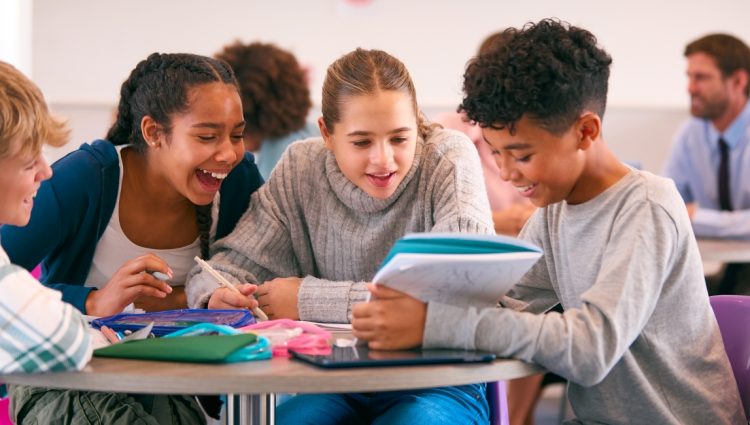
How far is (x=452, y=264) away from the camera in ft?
4.75

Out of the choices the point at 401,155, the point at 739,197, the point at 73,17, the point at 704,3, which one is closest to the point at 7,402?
the point at 401,155

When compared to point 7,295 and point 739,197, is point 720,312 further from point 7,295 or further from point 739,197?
point 739,197

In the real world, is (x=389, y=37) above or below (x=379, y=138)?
above

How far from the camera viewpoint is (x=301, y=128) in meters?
4.06

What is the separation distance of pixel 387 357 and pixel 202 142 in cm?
94

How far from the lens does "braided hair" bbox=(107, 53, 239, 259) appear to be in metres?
2.22

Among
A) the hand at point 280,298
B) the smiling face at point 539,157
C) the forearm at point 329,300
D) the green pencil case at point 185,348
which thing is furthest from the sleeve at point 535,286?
the green pencil case at point 185,348

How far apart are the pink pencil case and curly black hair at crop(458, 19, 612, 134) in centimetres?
46

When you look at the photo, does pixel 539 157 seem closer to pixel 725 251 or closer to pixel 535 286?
pixel 535 286

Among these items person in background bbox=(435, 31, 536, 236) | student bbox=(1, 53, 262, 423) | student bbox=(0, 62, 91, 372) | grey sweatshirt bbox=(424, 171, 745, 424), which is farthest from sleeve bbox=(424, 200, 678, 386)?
person in background bbox=(435, 31, 536, 236)

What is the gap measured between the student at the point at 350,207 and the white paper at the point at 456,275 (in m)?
0.40

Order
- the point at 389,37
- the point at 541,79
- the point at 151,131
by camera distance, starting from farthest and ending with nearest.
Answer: the point at 389,37 → the point at 151,131 → the point at 541,79

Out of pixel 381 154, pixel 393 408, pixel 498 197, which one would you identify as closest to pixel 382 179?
pixel 381 154

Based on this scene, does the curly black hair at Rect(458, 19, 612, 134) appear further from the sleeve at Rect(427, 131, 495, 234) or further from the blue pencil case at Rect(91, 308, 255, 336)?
the blue pencil case at Rect(91, 308, 255, 336)
